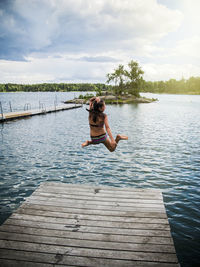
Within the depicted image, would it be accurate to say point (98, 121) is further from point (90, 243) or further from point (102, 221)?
point (90, 243)

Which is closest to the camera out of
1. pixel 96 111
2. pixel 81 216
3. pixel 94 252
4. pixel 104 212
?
pixel 94 252

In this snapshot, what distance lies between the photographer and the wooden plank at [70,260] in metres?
4.80

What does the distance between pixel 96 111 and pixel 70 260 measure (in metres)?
3.93

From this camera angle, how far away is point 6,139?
25156mm

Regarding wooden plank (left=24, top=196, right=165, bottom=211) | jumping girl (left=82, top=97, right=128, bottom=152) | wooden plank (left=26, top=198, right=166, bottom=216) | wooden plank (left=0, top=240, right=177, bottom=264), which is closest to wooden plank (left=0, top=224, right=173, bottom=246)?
wooden plank (left=0, top=240, right=177, bottom=264)

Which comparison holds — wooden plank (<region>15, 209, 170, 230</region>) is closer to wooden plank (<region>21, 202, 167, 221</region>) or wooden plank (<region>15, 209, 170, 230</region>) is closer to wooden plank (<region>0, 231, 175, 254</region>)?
wooden plank (<region>21, 202, 167, 221</region>)

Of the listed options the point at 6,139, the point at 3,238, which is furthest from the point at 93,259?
the point at 6,139

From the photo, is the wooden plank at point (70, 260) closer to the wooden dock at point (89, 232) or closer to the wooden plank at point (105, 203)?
the wooden dock at point (89, 232)

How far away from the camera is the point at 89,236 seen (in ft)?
18.8

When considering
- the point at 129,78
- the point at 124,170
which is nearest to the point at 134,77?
the point at 129,78

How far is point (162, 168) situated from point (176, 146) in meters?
7.29

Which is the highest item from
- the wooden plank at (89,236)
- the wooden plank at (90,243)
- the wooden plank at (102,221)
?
the wooden plank at (90,243)

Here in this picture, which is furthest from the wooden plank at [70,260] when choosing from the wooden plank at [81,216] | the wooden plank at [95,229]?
the wooden plank at [81,216]

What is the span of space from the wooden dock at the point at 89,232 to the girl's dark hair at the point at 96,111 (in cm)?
314
